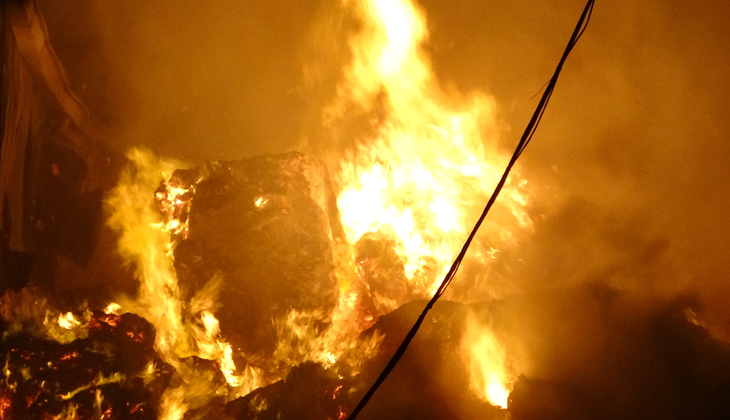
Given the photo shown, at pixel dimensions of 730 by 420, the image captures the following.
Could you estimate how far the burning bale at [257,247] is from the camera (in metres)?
10.2

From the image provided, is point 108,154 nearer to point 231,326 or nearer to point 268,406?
point 231,326

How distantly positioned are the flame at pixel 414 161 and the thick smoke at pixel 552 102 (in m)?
0.45

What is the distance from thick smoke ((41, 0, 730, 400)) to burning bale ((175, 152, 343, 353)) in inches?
31.7

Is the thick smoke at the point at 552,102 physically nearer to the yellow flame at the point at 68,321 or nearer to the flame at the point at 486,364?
the flame at the point at 486,364

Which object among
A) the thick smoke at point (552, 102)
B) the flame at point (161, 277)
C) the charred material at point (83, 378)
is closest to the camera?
the charred material at point (83, 378)

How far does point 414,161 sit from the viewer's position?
11258 mm

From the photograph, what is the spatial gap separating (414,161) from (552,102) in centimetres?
334

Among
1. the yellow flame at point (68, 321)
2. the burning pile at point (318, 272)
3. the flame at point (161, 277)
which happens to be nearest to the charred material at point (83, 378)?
the burning pile at point (318, 272)

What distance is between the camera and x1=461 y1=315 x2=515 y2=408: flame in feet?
27.7

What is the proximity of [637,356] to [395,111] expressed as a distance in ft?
23.3

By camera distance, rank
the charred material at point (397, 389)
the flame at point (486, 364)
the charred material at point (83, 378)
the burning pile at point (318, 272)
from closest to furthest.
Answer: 1. the charred material at point (397, 389)
2. the charred material at point (83, 378)
3. the burning pile at point (318, 272)
4. the flame at point (486, 364)

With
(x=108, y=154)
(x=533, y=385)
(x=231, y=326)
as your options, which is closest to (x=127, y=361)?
(x=231, y=326)

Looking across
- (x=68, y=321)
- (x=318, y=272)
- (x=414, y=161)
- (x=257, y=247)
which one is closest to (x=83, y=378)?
(x=68, y=321)

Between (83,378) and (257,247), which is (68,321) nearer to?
(83,378)
